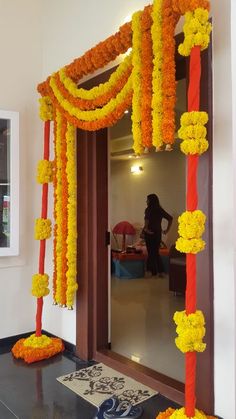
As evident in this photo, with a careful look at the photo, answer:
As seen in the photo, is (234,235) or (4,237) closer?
(234,235)

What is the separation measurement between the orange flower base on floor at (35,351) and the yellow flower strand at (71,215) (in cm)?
42

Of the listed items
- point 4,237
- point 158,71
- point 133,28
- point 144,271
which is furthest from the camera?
point 144,271

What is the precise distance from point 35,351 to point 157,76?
2.13 metres

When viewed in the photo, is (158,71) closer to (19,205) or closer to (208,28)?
(208,28)

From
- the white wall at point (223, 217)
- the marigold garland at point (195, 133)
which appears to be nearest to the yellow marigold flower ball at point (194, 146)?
the marigold garland at point (195, 133)

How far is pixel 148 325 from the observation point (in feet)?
11.7

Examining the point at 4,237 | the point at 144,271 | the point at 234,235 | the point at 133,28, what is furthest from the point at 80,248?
the point at 144,271

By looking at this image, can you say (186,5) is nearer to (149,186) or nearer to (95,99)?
(95,99)

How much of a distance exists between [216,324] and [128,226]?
588 centimetres

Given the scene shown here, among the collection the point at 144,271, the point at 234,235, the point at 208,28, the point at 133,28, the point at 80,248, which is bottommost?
the point at 144,271

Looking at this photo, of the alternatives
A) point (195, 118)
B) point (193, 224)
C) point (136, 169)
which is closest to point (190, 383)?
point (193, 224)

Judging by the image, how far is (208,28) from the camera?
5.37 feet

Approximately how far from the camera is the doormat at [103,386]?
83.2 inches

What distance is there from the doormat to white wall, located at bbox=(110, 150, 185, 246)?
4388 millimetres
